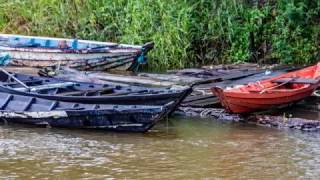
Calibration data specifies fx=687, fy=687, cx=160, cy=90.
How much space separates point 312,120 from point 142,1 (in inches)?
370

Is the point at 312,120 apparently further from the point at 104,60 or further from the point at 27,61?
the point at 27,61

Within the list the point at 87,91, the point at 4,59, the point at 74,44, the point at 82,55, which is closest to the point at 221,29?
the point at 82,55

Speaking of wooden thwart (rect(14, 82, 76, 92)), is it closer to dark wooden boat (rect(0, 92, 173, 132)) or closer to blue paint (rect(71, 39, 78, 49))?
dark wooden boat (rect(0, 92, 173, 132))

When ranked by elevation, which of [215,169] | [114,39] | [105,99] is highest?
[114,39]

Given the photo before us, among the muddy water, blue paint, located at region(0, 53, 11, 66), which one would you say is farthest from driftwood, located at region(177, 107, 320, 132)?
blue paint, located at region(0, 53, 11, 66)

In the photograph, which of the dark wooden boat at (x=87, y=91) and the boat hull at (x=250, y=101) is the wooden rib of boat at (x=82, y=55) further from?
the boat hull at (x=250, y=101)

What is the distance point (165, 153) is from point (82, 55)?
986cm

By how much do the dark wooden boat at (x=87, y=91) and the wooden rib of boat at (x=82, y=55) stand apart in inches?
205

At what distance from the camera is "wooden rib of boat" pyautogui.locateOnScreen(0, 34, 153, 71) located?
65.8 feet

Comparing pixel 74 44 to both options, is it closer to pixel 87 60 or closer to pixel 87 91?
pixel 87 60

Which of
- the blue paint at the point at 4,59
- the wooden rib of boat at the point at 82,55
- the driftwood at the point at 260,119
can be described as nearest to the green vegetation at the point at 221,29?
the wooden rib of boat at the point at 82,55

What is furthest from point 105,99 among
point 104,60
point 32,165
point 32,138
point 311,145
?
point 104,60

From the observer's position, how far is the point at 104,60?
20172 mm

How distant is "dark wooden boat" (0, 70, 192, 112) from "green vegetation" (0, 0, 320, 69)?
662cm
